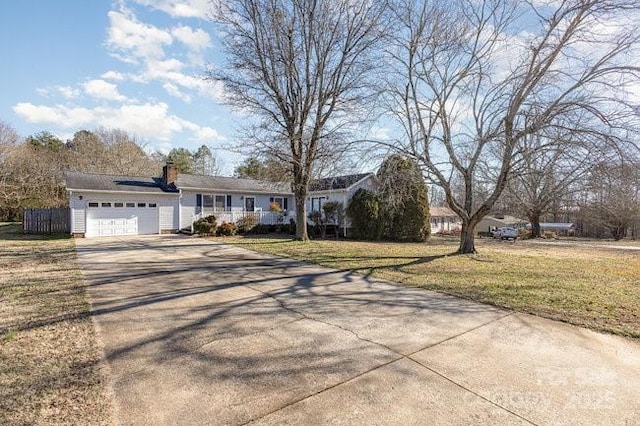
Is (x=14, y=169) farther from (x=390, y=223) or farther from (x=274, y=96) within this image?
(x=390, y=223)

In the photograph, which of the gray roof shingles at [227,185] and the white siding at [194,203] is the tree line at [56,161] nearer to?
the gray roof shingles at [227,185]

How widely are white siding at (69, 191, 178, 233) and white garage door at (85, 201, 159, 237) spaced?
0.19 m

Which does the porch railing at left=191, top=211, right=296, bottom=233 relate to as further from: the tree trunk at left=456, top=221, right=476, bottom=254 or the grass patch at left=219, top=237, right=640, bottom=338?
the tree trunk at left=456, top=221, right=476, bottom=254

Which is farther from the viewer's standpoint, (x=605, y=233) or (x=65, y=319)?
(x=605, y=233)

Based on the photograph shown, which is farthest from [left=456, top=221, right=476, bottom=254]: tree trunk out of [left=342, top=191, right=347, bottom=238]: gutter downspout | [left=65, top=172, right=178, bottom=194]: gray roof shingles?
[left=65, top=172, right=178, bottom=194]: gray roof shingles

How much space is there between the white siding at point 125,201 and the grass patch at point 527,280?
10.6 m

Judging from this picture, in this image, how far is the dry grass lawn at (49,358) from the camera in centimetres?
275

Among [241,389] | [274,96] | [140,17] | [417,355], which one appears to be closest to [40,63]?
[140,17]

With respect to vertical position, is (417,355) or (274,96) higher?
(274,96)

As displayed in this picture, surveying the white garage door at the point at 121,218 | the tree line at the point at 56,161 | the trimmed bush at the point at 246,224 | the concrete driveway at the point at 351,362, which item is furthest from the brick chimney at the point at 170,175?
the concrete driveway at the point at 351,362

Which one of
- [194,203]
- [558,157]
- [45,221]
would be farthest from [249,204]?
[558,157]

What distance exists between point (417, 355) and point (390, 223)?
693 inches

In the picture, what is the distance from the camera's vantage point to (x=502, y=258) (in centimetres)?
1230

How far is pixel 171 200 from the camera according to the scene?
69.5 ft
